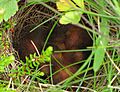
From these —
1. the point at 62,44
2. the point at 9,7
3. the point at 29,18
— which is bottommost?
the point at 62,44

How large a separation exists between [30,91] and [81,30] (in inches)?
13.0

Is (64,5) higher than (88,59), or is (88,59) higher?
(64,5)

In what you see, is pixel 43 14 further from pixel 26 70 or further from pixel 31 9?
pixel 26 70

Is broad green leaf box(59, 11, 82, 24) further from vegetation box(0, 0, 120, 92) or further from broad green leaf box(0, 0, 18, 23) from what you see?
broad green leaf box(0, 0, 18, 23)

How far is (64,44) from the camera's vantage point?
1175 mm

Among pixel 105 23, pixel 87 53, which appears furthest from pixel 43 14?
pixel 105 23

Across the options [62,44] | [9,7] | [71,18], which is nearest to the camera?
[71,18]

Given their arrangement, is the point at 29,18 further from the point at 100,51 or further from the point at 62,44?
the point at 100,51

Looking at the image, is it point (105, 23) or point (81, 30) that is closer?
point (105, 23)

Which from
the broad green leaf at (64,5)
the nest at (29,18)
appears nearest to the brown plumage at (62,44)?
the nest at (29,18)

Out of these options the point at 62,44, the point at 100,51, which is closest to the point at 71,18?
the point at 100,51

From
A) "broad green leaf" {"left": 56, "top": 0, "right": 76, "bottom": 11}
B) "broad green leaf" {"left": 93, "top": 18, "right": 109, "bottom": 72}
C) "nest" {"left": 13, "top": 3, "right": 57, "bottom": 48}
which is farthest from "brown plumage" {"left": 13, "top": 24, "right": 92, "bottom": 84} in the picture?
"broad green leaf" {"left": 56, "top": 0, "right": 76, "bottom": 11}

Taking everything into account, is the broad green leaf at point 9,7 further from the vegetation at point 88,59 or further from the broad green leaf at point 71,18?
the broad green leaf at point 71,18

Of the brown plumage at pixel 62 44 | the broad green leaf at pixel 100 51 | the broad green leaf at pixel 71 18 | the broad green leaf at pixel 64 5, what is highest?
the broad green leaf at pixel 64 5
